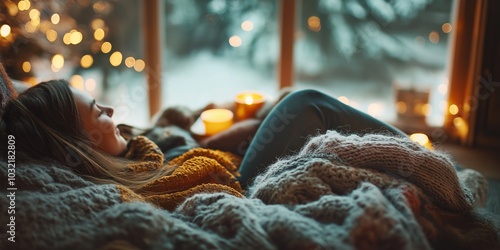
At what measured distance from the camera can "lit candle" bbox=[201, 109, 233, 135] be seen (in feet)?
6.57

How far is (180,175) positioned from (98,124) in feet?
0.90

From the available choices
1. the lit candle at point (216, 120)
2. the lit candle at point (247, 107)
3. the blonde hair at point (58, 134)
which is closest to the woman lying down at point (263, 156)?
the blonde hair at point (58, 134)

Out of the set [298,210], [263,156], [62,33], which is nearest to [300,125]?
[263,156]

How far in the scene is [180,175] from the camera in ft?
4.42

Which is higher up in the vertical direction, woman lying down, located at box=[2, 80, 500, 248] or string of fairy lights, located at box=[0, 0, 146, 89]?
string of fairy lights, located at box=[0, 0, 146, 89]

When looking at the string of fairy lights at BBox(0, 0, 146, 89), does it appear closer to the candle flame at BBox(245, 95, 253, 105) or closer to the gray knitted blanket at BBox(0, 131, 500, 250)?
the candle flame at BBox(245, 95, 253, 105)

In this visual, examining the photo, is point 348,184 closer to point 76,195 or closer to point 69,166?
point 76,195

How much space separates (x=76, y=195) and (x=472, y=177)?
1.27 m

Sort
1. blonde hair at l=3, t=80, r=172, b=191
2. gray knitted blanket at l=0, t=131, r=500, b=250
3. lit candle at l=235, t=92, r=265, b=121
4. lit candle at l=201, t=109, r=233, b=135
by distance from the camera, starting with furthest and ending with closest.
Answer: lit candle at l=235, t=92, r=265, b=121 < lit candle at l=201, t=109, r=233, b=135 < blonde hair at l=3, t=80, r=172, b=191 < gray knitted blanket at l=0, t=131, r=500, b=250

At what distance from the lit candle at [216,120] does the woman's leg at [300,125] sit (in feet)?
1.52

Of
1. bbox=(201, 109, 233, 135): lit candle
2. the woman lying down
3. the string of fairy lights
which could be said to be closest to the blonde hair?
the woman lying down

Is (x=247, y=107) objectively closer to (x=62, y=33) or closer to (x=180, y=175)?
(x=180, y=175)

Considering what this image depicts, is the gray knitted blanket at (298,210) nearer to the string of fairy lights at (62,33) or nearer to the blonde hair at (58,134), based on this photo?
the blonde hair at (58,134)

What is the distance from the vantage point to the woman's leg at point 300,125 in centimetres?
149
